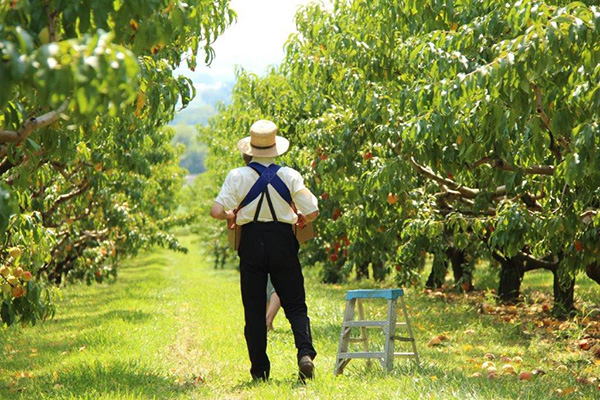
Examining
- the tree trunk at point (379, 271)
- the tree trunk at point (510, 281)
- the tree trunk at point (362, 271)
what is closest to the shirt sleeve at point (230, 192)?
the tree trunk at point (510, 281)

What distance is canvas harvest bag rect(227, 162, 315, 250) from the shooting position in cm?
676


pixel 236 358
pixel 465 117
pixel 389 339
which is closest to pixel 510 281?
pixel 236 358

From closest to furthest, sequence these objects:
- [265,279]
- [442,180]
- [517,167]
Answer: [265,279] → [517,167] → [442,180]

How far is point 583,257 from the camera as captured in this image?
8.21m

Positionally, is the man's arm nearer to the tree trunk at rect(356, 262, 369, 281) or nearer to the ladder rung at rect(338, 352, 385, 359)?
the ladder rung at rect(338, 352, 385, 359)

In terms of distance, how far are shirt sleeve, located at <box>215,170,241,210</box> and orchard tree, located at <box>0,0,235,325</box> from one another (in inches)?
29.9

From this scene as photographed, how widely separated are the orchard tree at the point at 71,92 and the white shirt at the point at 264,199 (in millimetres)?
799

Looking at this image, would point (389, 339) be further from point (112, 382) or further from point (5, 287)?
point (5, 287)

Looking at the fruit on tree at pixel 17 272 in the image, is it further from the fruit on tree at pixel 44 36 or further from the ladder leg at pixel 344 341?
the fruit on tree at pixel 44 36

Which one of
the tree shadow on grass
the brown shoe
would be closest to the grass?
the tree shadow on grass

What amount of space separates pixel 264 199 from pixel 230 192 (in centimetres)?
27

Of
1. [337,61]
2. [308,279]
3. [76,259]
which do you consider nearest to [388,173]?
[337,61]

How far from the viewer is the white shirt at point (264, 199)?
673cm

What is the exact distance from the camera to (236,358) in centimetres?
838
